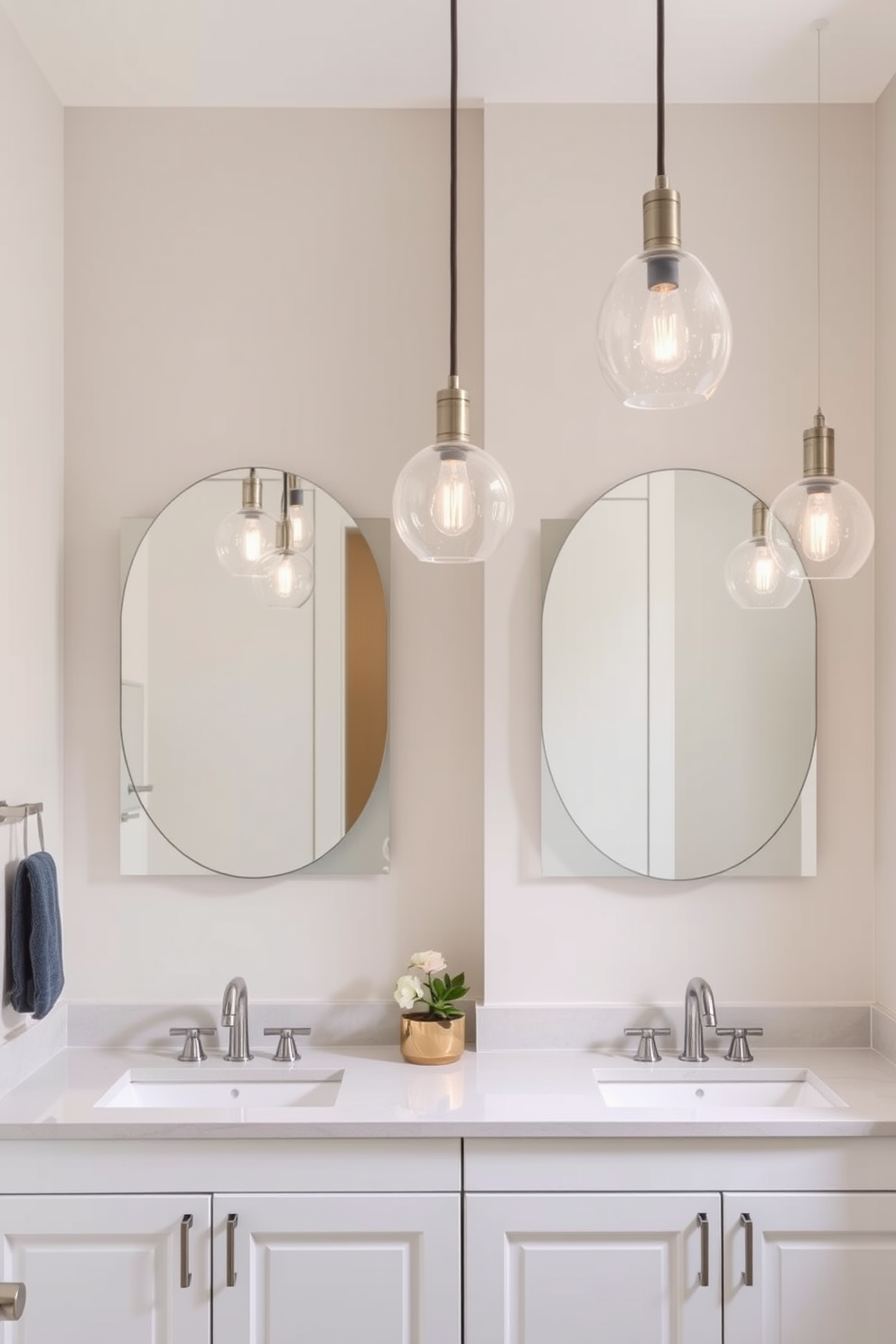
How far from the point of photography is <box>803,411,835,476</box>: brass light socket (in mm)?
1752

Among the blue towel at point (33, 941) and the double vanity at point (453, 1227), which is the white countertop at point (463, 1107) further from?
the blue towel at point (33, 941)

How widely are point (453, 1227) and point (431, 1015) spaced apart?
46cm

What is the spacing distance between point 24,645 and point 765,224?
1804 millimetres

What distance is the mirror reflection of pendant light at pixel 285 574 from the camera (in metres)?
2.38

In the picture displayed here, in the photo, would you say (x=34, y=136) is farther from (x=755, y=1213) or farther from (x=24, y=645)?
(x=755, y=1213)

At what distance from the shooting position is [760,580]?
7.07ft

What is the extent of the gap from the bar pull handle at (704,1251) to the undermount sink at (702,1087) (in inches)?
11.6

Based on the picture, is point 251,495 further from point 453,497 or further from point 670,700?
point 453,497

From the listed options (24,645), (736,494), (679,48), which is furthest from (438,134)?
(24,645)

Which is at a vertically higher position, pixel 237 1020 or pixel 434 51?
pixel 434 51

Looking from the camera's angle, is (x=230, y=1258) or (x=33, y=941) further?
(x=33, y=941)

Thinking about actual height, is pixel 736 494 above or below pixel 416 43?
below

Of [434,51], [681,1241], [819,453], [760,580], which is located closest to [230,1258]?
[681,1241]

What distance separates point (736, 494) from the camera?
2.34 m
